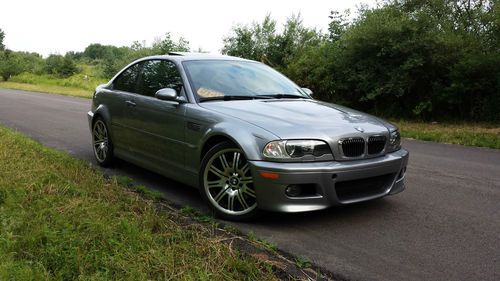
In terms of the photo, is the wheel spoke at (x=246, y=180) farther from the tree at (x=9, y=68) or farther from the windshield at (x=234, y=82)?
the tree at (x=9, y=68)

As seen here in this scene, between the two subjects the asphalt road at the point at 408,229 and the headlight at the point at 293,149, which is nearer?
the asphalt road at the point at 408,229

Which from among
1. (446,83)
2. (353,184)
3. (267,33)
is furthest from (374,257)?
(267,33)

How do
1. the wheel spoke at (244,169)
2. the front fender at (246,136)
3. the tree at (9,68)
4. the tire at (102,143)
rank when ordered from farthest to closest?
the tree at (9,68) < the tire at (102,143) < the wheel spoke at (244,169) < the front fender at (246,136)

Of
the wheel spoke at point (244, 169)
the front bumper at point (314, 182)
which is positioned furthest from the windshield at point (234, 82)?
the front bumper at point (314, 182)

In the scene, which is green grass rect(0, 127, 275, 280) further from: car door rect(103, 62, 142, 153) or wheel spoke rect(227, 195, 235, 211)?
car door rect(103, 62, 142, 153)

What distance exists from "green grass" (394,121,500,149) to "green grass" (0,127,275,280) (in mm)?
7350

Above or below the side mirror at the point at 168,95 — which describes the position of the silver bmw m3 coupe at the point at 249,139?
below

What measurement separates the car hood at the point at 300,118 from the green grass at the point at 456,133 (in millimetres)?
5938

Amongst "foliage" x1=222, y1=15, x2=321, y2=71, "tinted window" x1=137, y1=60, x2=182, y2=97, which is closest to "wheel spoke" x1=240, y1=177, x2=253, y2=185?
"tinted window" x1=137, y1=60, x2=182, y2=97

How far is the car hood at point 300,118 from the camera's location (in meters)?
4.12

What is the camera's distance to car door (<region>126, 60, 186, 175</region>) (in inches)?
197

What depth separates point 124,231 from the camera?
3654mm

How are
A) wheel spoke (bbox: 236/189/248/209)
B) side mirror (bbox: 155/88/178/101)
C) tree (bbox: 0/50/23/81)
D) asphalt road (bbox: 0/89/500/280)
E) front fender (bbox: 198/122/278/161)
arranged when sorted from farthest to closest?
tree (bbox: 0/50/23/81)
side mirror (bbox: 155/88/178/101)
wheel spoke (bbox: 236/189/248/209)
front fender (bbox: 198/122/278/161)
asphalt road (bbox: 0/89/500/280)

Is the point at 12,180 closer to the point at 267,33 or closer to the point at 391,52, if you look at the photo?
the point at 391,52
